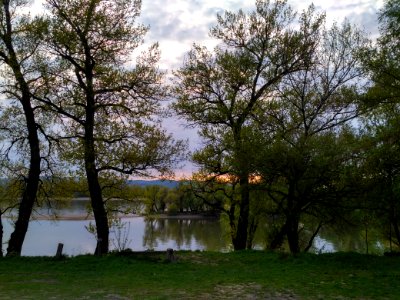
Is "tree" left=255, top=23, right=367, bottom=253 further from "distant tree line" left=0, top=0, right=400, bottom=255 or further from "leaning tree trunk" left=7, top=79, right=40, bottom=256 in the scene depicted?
"leaning tree trunk" left=7, top=79, right=40, bottom=256

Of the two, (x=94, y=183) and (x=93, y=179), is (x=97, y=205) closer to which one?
(x=94, y=183)

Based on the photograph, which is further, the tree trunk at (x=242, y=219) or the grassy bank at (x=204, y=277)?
the tree trunk at (x=242, y=219)

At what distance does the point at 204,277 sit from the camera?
Answer: 42.9ft

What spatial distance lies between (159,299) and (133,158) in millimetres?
11455

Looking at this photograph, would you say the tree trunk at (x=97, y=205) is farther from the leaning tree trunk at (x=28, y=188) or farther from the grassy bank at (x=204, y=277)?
the grassy bank at (x=204, y=277)

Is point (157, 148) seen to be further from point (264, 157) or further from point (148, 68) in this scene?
point (264, 157)

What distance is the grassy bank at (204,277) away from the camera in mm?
10422

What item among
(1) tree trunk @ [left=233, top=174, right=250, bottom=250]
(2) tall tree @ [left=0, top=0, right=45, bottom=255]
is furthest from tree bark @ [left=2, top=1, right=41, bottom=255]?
(1) tree trunk @ [left=233, top=174, right=250, bottom=250]

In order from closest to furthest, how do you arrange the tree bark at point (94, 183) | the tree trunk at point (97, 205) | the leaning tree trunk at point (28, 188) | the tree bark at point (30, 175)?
the tree bark at point (30, 175) < the leaning tree trunk at point (28, 188) < the tree bark at point (94, 183) < the tree trunk at point (97, 205)

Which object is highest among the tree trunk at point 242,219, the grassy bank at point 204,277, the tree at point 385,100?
the tree at point 385,100

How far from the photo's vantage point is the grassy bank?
1042cm

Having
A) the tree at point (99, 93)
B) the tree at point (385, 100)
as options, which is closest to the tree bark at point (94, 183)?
the tree at point (99, 93)

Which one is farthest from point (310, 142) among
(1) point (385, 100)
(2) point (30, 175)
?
(2) point (30, 175)

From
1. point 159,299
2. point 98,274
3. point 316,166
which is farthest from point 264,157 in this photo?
point 159,299
